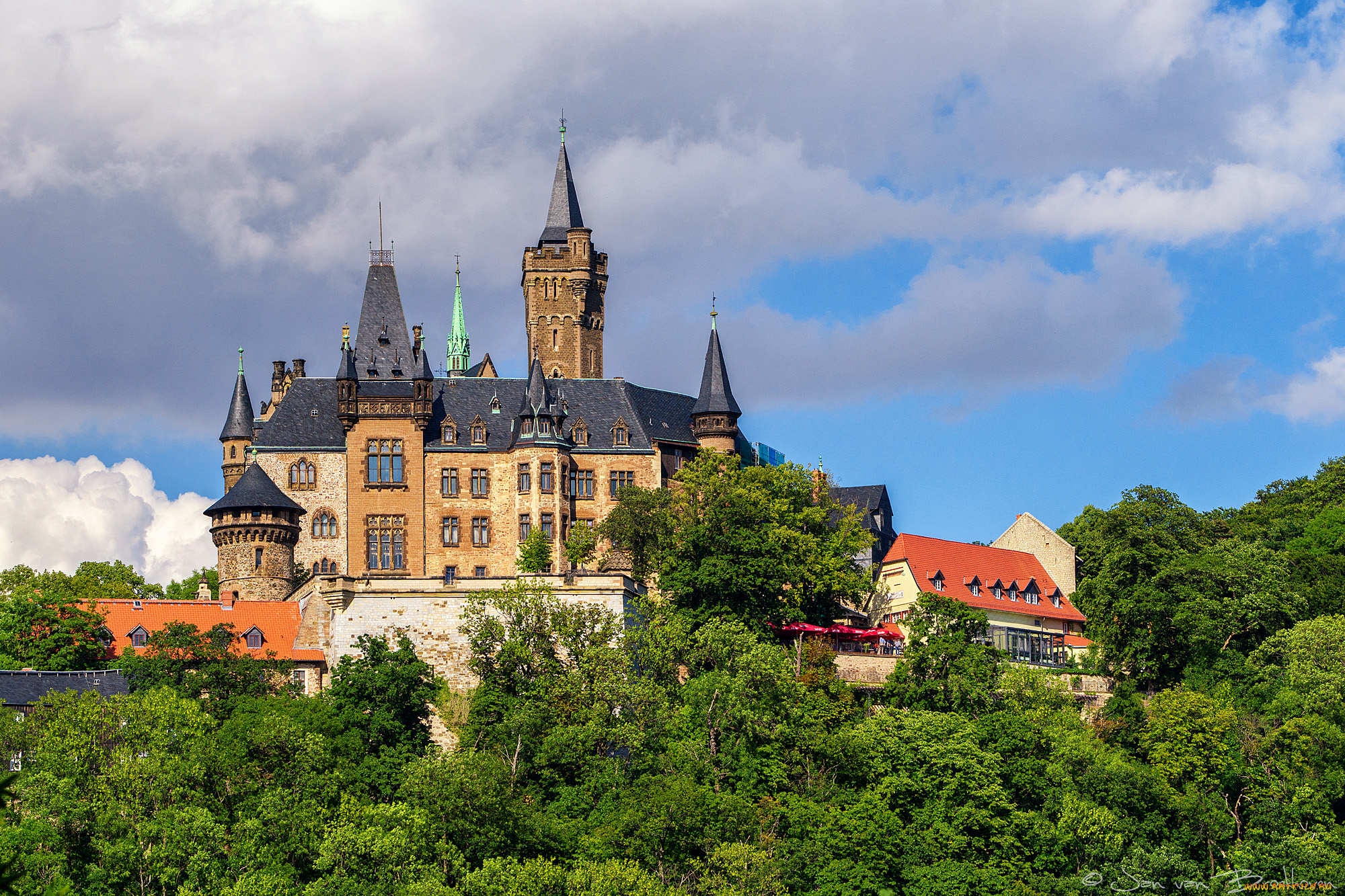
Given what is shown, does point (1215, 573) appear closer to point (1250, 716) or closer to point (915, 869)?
point (1250, 716)

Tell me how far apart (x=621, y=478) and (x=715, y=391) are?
628 cm

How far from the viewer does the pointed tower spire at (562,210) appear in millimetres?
95000

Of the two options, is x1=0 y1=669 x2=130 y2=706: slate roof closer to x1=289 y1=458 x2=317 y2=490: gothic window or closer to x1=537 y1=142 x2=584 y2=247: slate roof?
x1=289 y1=458 x2=317 y2=490: gothic window

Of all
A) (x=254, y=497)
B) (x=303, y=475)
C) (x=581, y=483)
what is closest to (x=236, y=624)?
(x=254, y=497)

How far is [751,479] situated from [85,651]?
26.4 metres

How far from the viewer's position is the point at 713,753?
59062 millimetres

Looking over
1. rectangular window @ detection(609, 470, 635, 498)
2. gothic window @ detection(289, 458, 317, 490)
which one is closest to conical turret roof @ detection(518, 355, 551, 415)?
rectangular window @ detection(609, 470, 635, 498)

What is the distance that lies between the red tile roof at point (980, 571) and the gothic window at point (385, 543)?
21.6 metres

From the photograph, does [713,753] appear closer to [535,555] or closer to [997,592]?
[535,555]

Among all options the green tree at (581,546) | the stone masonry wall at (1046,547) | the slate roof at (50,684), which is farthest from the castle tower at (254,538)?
the stone masonry wall at (1046,547)

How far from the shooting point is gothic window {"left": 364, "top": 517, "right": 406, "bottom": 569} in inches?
3093

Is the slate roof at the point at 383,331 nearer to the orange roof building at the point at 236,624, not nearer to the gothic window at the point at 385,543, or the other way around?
the gothic window at the point at 385,543

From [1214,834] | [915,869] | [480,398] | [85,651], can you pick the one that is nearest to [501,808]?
[915,869]

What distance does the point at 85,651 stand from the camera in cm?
6400
